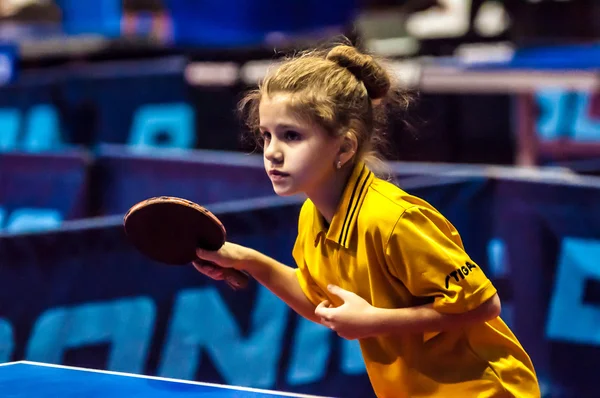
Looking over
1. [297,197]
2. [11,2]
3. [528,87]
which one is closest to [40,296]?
[297,197]

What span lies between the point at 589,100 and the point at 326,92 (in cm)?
594

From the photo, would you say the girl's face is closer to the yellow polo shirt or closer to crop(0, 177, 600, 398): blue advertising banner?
the yellow polo shirt

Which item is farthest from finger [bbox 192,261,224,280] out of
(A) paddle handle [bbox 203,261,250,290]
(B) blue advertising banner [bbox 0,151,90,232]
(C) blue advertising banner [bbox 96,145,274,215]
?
(B) blue advertising banner [bbox 0,151,90,232]

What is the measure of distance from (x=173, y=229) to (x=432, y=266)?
0.65m

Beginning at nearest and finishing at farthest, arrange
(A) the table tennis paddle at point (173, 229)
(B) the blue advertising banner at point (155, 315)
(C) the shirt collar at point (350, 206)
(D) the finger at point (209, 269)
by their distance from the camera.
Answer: (C) the shirt collar at point (350, 206)
(A) the table tennis paddle at point (173, 229)
(D) the finger at point (209, 269)
(B) the blue advertising banner at point (155, 315)

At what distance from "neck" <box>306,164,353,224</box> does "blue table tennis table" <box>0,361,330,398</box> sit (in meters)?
0.50

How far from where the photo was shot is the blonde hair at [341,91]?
90.6 inches

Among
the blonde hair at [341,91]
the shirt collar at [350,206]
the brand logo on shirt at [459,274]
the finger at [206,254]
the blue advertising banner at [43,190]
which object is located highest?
the blonde hair at [341,91]

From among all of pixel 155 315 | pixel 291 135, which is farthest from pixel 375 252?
pixel 155 315

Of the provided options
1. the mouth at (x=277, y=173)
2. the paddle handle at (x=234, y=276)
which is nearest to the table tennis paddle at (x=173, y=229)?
the paddle handle at (x=234, y=276)

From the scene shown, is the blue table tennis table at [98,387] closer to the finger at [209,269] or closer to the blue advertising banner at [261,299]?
the finger at [209,269]

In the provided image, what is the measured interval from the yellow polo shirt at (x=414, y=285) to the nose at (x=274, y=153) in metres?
0.19

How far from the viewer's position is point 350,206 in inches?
92.4

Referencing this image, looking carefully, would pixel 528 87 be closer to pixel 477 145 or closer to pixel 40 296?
pixel 477 145
